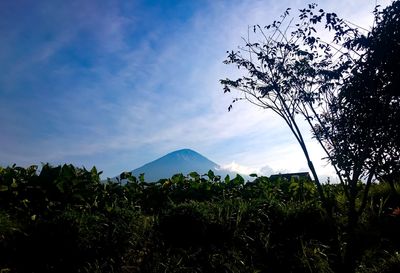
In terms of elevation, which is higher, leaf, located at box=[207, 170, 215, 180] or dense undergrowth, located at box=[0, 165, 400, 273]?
leaf, located at box=[207, 170, 215, 180]

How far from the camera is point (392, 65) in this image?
6.31 m

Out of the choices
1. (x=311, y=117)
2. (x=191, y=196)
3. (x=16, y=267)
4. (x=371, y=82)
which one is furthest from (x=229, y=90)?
(x=16, y=267)

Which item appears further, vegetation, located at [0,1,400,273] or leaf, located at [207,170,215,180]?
leaf, located at [207,170,215,180]

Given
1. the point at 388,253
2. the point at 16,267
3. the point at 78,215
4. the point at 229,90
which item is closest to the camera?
the point at 16,267

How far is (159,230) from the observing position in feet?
20.1

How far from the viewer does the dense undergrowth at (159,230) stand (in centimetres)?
530

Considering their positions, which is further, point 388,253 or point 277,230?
point 277,230

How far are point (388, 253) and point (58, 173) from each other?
239 inches

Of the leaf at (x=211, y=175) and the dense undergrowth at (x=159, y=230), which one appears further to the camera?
the leaf at (x=211, y=175)

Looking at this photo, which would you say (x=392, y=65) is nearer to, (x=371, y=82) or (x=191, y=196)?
(x=371, y=82)

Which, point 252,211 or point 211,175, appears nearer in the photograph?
point 252,211

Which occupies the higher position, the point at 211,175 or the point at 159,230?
the point at 211,175

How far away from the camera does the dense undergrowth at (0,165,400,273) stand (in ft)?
17.4

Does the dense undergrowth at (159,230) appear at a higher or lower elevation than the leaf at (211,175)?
lower
